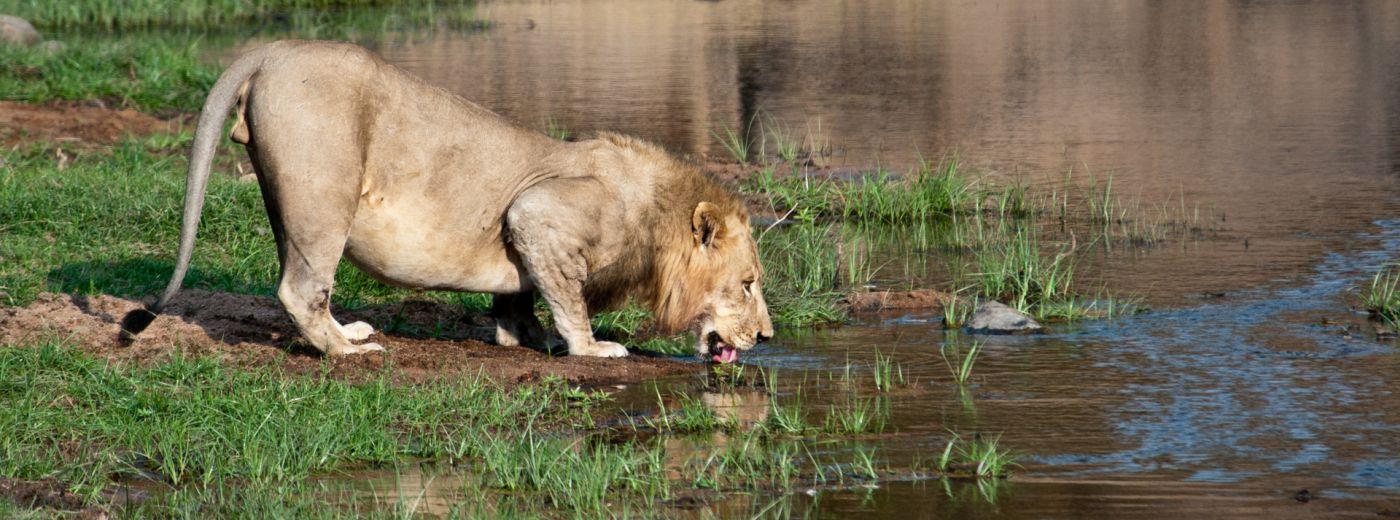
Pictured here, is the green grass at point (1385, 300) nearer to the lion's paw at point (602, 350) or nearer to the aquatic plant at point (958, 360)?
the aquatic plant at point (958, 360)

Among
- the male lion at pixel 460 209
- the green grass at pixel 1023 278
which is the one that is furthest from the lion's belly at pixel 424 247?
the green grass at pixel 1023 278

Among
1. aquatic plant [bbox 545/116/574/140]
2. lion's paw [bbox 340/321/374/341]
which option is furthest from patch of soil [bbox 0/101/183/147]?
lion's paw [bbox 340/321/374/341]

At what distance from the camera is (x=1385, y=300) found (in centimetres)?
852

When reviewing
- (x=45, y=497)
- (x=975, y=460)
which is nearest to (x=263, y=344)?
(x=45, y=497)

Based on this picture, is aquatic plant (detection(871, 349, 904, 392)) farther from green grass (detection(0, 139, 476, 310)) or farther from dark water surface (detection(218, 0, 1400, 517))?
green grass (detection(0, 139, 476, 310))

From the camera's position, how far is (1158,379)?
24.5 feet

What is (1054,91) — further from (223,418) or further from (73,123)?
(223,418)

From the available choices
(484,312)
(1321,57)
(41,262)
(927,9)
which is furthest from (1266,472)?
(927,9)

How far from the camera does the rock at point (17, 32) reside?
20.8 meters

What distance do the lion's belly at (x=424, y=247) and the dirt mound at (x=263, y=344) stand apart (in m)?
0.38

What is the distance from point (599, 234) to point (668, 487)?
7.58 ft

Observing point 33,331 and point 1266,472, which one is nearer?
point 1266,472

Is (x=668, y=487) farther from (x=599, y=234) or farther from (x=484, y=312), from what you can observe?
(x=484, y=312)

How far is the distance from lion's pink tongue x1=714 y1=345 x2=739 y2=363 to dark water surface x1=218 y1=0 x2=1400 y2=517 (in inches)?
11.5
